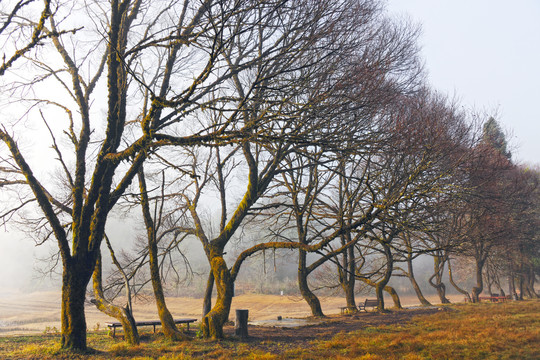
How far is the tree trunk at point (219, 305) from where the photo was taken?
9.72 meters

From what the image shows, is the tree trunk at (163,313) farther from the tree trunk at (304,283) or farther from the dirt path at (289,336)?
the tree trunk at (304,283)

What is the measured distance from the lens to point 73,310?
7863 mm

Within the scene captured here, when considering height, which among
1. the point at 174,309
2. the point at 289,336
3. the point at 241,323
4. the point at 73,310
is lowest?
the point at 174,309

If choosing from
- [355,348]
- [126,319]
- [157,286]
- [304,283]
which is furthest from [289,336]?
[304,283]

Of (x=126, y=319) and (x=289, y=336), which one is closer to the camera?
(x=126, y=319)

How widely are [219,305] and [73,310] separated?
3686 mm

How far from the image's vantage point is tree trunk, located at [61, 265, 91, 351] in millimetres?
7754

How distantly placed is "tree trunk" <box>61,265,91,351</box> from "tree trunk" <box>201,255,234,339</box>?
10.1 ft

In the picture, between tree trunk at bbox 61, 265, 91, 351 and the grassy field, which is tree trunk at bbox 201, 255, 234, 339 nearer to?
the grassy field

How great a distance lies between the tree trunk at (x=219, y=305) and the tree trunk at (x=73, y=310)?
10.1 feet

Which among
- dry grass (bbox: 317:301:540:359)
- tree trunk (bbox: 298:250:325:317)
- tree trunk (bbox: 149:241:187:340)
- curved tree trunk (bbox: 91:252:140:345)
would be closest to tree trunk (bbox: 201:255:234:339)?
tree trunk (bbox: 149:241:187:340)

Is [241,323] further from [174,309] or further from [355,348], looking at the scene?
[174,309]

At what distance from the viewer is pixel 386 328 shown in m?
11.9

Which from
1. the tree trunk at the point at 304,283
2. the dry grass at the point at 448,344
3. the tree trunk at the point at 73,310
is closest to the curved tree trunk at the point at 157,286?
the tree trunk at the point at 73,310
